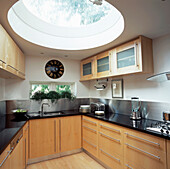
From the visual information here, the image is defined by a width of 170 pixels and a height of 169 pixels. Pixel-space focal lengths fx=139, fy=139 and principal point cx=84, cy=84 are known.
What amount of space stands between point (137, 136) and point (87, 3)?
233 centimetres

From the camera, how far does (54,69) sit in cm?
380

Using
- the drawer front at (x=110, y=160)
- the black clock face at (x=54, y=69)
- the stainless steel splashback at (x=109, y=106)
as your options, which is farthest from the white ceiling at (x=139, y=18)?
the drawer front at (x=110, y=160)

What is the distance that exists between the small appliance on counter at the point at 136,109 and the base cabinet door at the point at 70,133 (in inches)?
50.3

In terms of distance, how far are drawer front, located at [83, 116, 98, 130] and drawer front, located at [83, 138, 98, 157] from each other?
0.36 m

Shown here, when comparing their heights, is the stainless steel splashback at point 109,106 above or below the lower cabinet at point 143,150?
above

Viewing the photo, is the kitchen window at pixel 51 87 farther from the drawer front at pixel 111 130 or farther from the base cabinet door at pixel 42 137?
the drawer front at pixel 111 130

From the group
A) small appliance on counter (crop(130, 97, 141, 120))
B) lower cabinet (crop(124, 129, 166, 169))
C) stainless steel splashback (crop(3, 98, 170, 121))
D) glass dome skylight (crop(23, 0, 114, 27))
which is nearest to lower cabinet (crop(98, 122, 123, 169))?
lower cabinet (crop(124, 129, 166, 169))

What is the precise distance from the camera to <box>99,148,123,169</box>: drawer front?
224 centimetres

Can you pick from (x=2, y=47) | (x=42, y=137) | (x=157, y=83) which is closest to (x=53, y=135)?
(x=42, y=137)

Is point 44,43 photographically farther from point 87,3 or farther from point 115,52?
point 115,52

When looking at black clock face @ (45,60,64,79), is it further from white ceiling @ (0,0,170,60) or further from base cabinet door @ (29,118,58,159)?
base cabinet door @ (29,118,58,159)

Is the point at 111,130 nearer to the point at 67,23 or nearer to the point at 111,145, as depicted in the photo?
the point at 111,145

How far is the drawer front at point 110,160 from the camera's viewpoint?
7.36 feet

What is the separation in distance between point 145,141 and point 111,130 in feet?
2.20
